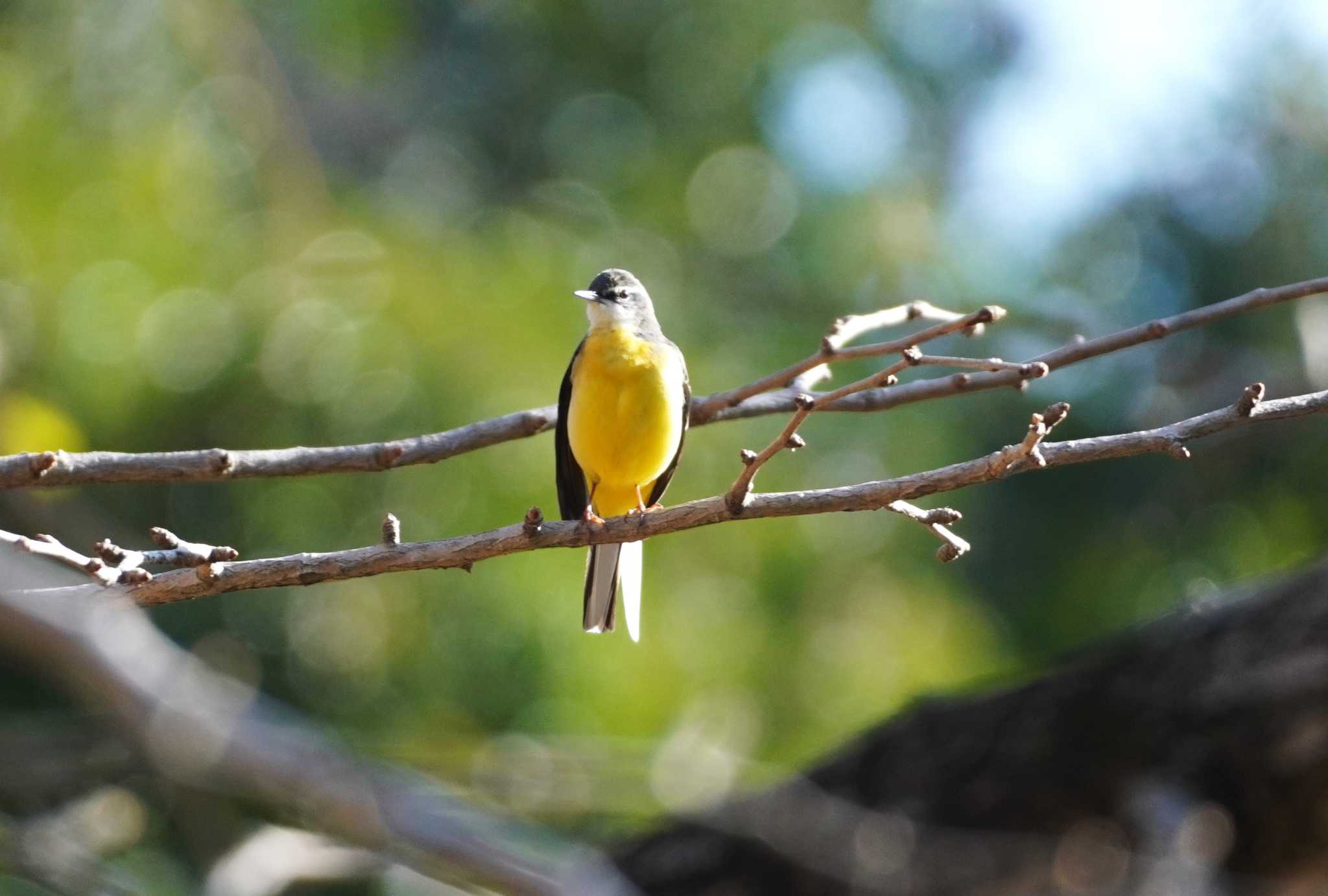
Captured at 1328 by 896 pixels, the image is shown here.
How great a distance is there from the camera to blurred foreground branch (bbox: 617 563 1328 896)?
512 centimetres

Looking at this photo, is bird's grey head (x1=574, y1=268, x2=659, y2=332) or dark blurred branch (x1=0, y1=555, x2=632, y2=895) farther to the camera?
bird's grey head (x1=574, y1=268, x2=659, y2=332)

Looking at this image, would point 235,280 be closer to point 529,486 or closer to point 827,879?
point 529,486

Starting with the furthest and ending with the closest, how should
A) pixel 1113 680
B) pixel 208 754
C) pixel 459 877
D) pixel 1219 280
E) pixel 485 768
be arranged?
pixel 1219 280
pixel 1113 680
pixel 485 768
pixel 459 877
pixel 208 754

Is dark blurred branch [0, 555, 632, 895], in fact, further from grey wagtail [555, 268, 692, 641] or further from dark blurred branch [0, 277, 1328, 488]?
grey wagtail [555, 268, 692, 641]

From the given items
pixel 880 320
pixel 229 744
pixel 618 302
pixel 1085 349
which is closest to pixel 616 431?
pixel 618 302

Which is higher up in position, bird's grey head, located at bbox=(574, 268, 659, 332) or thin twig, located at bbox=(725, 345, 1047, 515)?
bird's grey head, located at bbox=(574, 268, 659, 332)

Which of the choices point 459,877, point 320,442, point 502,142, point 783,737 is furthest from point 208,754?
point 502,142

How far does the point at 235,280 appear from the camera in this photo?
583cm

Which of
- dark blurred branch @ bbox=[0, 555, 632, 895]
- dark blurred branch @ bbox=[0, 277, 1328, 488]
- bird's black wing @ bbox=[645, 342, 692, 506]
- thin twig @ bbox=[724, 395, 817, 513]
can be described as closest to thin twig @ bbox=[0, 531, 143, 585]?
dark blurred branch @ bbox=[0, 277, 1328, 488]

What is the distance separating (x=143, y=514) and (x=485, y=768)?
79.3 inches

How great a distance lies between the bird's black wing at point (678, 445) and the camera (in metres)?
4.73

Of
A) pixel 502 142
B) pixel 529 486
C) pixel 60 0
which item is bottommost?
pixel 529 486

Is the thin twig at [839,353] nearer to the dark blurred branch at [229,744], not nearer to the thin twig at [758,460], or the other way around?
the thin twig at [758,460]

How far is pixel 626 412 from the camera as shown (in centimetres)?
499
